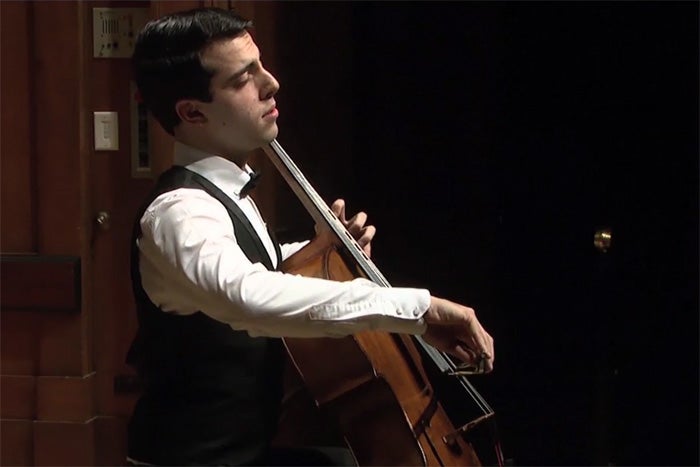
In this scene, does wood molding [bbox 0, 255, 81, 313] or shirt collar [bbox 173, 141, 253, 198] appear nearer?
shirt collar [bbox 173, 141, 253, 198]

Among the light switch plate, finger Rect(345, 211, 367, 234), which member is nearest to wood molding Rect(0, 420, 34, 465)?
the light switch plate

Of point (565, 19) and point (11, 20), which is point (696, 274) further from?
point (11, 20)

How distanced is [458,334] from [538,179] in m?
1.44

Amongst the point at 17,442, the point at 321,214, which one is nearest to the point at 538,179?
the point at 321,214

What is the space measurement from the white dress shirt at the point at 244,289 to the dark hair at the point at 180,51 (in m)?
0.17

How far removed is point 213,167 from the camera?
1.41m

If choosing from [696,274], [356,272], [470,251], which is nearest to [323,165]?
[470,251]

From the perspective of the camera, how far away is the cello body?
1.37 meters

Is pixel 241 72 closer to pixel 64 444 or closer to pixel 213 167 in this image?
pixel 213 167

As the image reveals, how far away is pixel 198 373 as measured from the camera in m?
1.38

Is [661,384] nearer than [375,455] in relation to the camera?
No

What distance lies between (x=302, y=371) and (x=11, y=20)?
A: 4.79 feet

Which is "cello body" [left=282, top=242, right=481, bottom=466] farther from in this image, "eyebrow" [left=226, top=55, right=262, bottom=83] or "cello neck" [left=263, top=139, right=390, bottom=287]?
"eyebrow" [left=226, top=55, right=262, bottom=83]

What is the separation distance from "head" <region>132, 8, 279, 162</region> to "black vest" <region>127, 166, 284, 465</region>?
0.26 ft
